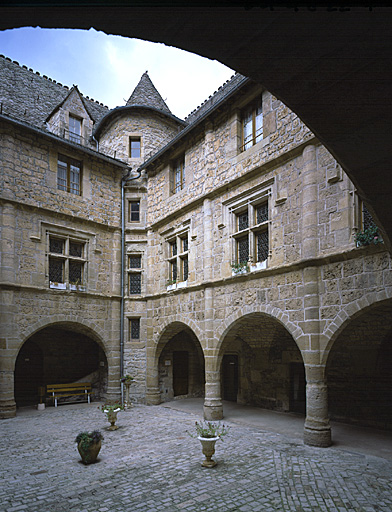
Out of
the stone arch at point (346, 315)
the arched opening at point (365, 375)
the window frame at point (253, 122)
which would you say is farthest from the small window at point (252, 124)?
the arched opening at point (365, 375)

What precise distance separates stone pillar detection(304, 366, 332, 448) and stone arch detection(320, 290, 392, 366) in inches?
15.0

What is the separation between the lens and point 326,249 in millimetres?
7941

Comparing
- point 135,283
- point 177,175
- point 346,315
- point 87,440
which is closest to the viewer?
point 87,440

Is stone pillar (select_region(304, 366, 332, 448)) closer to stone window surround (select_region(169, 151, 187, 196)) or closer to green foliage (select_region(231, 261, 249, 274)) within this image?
green foliage (select_region(231, 261, 249, 274))

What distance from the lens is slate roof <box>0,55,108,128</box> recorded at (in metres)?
13.7

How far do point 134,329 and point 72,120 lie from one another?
7773 mm

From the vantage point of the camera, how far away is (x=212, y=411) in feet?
34.1

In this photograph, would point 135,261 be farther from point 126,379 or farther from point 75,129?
point 75,129

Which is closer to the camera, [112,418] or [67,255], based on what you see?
[112,418]

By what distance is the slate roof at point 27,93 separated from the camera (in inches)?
541

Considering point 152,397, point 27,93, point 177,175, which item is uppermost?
point 27,93

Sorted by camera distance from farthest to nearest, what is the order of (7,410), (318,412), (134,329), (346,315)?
(134,329) < (7,410) < (318,412) < (346,315)

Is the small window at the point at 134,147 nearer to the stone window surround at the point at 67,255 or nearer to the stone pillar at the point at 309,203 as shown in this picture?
the stone window surround at the point at 67,255

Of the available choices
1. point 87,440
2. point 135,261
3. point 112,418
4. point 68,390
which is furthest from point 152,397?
point 87,440
